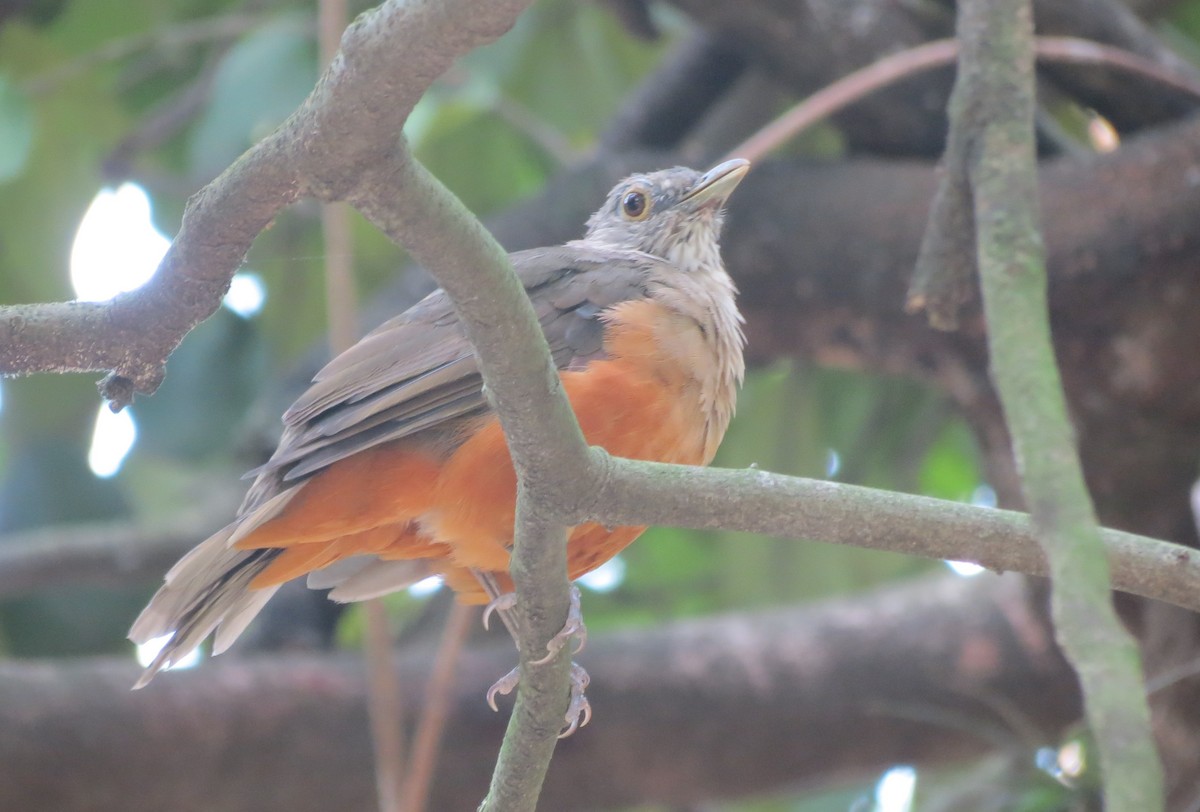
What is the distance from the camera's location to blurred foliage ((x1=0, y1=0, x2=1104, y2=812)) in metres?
6.11

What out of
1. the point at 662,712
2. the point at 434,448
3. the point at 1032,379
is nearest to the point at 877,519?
the point at 1032,379

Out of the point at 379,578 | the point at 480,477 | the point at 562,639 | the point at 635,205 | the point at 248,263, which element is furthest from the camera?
the point at 248,263

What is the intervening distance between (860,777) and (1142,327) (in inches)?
96.7

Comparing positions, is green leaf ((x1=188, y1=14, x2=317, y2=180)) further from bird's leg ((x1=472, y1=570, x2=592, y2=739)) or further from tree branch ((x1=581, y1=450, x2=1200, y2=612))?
tree branch ((x1=581, y1=450, x2=1200, y2=612))

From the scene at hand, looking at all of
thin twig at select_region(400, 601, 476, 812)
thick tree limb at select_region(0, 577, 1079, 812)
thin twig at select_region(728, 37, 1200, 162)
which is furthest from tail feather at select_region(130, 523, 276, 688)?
thin twig at select_region(728, 37, 1200, 162)

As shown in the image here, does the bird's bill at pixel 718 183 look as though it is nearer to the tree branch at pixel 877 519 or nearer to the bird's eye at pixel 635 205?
the bird's eye at pixel 635 205

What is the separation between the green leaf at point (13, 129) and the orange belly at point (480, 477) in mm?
2319

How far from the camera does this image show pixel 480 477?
3438 millimetres

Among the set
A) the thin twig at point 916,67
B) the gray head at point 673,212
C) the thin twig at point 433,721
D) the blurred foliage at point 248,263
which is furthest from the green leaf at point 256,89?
the thin twig at point 433,721

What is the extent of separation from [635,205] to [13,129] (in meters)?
2.30

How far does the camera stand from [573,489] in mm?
2500

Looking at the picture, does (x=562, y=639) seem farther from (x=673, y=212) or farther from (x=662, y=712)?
(x=662, y=712)

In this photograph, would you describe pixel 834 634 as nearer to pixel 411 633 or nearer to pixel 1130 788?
pixel 411 633

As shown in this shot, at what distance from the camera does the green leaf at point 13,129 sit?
507cm
